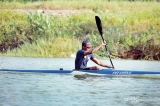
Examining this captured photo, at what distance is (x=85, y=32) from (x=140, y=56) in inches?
160

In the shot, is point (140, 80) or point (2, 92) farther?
point (140, 80)

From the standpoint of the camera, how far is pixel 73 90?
47.0ft

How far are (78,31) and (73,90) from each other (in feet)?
51.5

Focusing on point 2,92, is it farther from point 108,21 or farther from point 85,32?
point 108,21

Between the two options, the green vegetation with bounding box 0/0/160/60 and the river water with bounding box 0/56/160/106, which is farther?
the green vegetation with bounding box 0/0/160/60

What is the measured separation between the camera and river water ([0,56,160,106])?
12.4 metres

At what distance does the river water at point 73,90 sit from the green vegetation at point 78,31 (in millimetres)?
8842

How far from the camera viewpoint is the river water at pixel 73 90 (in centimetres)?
1238

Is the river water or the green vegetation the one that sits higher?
the green vegetation

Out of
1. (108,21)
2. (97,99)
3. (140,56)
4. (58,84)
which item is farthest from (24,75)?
(108,21)

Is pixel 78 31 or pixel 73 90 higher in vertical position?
pixel 78 31

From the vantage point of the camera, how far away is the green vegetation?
2688cm

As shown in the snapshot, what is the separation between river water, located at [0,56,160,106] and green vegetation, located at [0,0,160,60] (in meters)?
8.84

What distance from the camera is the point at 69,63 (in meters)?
23.5
